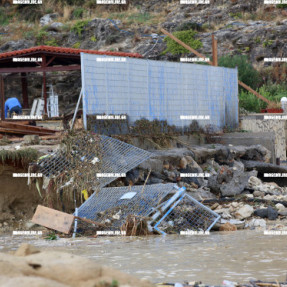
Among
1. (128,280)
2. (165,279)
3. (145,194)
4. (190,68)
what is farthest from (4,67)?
(128,280)

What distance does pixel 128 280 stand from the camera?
14.1 ft

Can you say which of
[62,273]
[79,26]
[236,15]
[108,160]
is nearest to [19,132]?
[108,160]

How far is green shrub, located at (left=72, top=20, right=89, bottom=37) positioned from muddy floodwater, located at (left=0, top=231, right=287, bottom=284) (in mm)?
23809

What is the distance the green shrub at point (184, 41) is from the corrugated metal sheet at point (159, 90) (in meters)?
11.1

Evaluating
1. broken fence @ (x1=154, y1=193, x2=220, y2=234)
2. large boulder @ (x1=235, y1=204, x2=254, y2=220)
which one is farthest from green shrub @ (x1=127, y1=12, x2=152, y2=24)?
broken fence @ (x1=154, y1=193, x2=220, y2=234)

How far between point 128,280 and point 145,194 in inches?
236

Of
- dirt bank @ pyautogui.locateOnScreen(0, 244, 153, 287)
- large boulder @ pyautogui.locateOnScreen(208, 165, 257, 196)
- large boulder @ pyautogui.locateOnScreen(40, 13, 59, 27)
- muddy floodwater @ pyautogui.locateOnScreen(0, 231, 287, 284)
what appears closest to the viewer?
dirt bank @ pyautogui.locateOnScreen(0, 244, 153, 287)

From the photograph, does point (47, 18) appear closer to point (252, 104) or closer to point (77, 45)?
point (77, 45)

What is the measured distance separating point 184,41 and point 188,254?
23852mm

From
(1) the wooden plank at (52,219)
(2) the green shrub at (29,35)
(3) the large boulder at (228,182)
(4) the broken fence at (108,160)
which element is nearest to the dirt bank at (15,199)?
(4) the broken fence at (108,160)

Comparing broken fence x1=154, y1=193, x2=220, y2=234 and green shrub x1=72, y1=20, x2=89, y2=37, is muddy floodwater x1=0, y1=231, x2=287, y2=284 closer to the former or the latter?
broken fence x1=154, y1=193, x2=220, y2=234

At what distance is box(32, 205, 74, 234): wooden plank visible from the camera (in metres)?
9.59

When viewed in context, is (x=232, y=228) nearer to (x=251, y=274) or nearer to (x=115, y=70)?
(x=251, y=274)

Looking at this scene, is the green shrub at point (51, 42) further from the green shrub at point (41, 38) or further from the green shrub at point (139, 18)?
the green shrub at point (139, 18)
